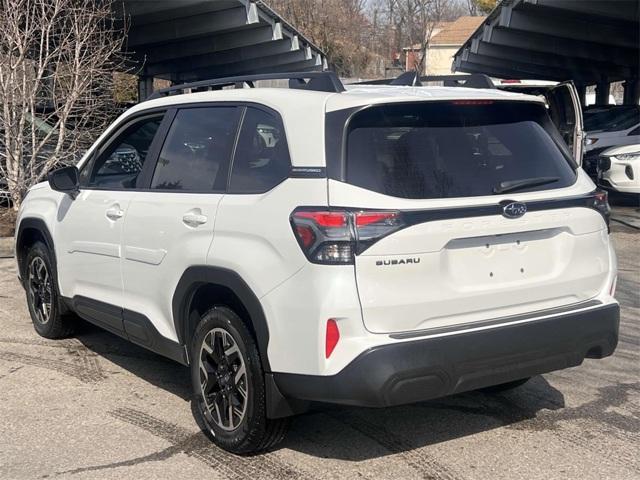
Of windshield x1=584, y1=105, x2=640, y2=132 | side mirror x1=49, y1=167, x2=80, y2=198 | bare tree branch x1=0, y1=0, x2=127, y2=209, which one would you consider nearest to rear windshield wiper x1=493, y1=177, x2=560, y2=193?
side mirror x1=49, y1=167, x2=80, y2=198

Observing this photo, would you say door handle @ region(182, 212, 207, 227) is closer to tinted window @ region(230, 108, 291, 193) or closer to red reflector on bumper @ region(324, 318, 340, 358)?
tinted window @ region(230, 108, 291, 193)

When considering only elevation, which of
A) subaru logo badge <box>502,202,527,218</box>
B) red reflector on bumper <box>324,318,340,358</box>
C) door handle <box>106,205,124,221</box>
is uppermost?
subaru logo badge <box>502,202,527,218</box>

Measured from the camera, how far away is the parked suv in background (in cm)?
343

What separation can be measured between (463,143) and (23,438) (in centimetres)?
275

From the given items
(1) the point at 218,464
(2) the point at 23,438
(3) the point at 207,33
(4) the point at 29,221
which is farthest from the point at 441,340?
(3) the point at 207,33

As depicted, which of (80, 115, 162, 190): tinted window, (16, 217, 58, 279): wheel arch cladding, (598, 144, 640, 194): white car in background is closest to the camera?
(80, 115, 162, 190): tinted window

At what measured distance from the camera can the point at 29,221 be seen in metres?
5.98

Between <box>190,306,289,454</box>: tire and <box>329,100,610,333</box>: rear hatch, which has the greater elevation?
<box>329,100,610,333</box>: rear hatch

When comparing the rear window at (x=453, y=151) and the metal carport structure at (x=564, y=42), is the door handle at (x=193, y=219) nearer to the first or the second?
the rear window at (x=453, y=151)

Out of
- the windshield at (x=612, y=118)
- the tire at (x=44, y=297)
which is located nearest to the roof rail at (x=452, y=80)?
the tire at (x=44, y=297)

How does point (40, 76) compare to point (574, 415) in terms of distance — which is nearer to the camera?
point (574, 415)

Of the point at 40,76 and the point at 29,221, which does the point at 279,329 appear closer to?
the point at 29,221

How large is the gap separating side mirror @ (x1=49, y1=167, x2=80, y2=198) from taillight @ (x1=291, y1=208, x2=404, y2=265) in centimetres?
250

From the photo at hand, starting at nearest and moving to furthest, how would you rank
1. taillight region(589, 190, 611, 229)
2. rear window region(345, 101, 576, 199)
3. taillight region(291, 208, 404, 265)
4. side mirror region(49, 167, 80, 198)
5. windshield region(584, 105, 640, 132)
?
taillight region(291, 208, 404, 265) < rear window region(345, 101, 576, 199) < taillight region(589, 190, 611, 229) < side mirror region(49, 167, 80, 198) < windshield region(584, 105, 640, 132)
